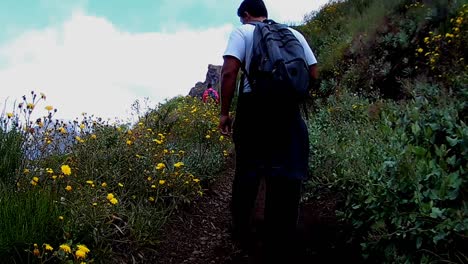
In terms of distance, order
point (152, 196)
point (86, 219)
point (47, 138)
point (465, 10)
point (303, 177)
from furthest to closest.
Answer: point (465, 10) < point (152, 196) < point (47, 138) < point (86, 219) < point (303, 177)

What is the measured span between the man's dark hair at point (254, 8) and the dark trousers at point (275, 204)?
110cm

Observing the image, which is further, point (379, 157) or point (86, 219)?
point (379, 157)

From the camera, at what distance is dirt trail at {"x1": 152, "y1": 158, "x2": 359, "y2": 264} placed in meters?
3.67

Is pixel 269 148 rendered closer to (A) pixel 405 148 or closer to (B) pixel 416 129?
(A) pixel 405 148

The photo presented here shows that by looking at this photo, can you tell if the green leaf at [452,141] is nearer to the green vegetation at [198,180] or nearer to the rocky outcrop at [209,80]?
the green vegetation at [198,180]

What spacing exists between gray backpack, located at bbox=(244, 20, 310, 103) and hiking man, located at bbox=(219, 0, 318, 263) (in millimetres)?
55

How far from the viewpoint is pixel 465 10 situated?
20.8 feet

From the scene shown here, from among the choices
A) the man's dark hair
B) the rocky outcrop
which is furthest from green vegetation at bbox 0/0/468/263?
the rocky outcrop

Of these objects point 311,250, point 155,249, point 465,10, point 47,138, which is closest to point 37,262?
point 155,249

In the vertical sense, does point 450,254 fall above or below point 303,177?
below

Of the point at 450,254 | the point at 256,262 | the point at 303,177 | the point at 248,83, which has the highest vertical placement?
the point at 248,83

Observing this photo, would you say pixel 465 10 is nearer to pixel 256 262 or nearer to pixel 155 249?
pixel 256 262

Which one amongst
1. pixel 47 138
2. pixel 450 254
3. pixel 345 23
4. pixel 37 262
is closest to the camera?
pixel 450 254

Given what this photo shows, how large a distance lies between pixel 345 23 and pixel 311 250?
10.3m
